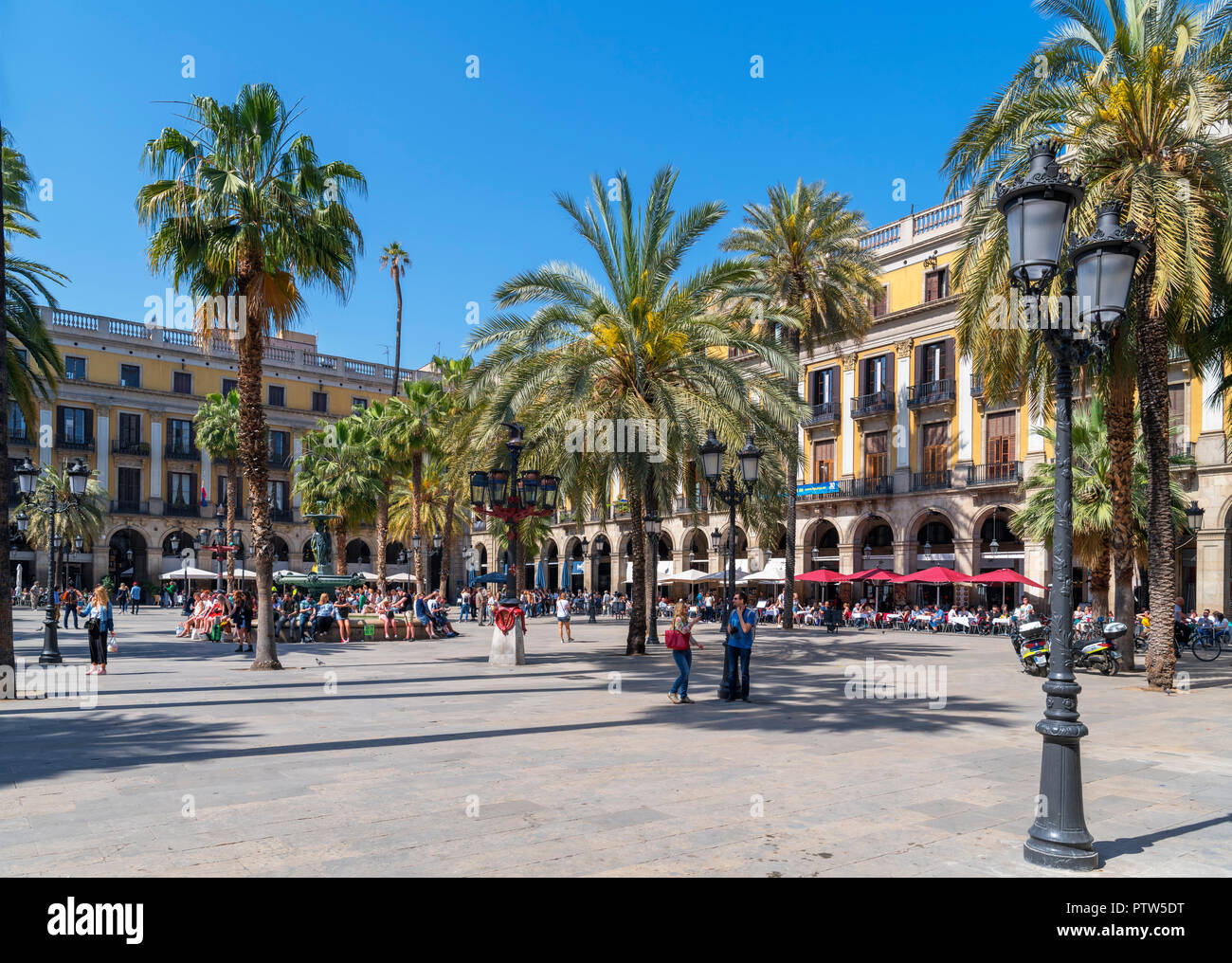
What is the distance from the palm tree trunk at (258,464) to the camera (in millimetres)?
16078

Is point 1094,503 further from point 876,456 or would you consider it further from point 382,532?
point 382,532

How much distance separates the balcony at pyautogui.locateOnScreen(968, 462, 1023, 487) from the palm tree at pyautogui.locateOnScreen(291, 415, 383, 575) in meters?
24.4

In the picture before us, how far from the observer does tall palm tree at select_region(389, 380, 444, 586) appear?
37.2 meters

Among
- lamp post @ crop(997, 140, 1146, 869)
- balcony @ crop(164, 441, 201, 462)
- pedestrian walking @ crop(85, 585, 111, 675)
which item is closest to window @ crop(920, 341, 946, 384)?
pedestrian walking @ crop(85, 585, 111, 675)

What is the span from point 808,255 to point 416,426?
653 inches

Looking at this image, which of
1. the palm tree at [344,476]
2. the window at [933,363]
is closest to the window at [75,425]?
the palm tree at [344,476]

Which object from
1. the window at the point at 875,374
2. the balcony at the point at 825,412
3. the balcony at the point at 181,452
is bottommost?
the balcony at the point at 181,452

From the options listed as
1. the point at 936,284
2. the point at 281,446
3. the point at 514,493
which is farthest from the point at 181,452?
the point at 514,493

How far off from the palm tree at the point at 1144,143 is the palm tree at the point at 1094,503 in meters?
6.85

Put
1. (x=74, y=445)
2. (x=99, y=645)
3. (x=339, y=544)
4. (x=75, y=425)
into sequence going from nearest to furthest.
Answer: (x=99, y=645) → (x=339, y=544) → (x=74, y=445) → (x=75, y=425)

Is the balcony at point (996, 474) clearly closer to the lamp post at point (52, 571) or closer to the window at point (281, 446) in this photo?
the lamp post at point (52, 571)

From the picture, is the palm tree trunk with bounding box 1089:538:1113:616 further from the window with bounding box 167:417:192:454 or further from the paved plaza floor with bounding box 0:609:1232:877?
the window with bounding box 167:417:192:454

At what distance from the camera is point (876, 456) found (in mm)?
40062

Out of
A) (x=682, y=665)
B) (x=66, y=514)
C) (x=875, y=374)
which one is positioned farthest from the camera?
(x=66, y=514)
